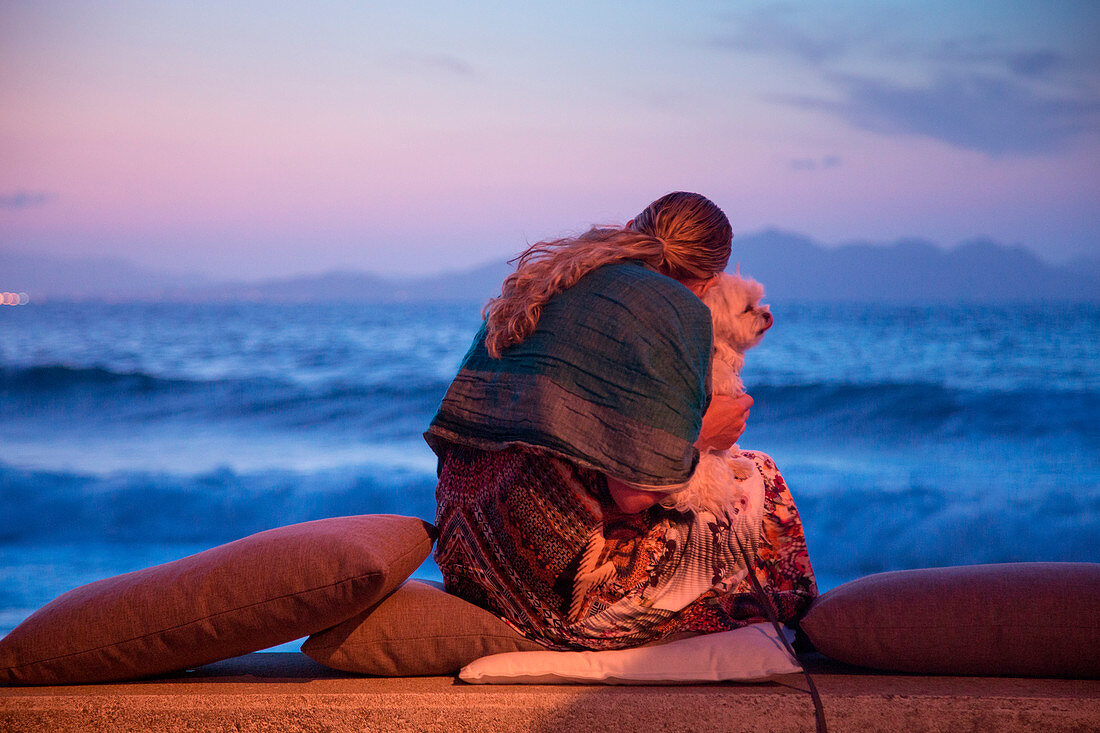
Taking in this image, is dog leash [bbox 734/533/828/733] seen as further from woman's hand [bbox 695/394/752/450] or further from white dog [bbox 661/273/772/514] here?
woman's hand [bbox 695/394/752/450]

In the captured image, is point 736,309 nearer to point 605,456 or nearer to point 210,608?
point 605,456

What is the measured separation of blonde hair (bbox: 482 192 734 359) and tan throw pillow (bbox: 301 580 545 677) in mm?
827

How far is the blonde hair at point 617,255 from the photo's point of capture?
7.61 ft

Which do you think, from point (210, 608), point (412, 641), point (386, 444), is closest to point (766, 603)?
point (412, 641)

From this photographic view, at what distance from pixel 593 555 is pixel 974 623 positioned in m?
1.14

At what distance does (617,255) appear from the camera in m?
2.35

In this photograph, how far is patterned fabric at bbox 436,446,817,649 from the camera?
2309 mm

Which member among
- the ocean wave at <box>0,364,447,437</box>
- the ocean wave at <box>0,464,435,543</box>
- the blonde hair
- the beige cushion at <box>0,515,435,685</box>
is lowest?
the ocean wave at <box>0,464,435,543</box>

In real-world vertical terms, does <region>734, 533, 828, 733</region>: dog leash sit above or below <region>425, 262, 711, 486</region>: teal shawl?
below

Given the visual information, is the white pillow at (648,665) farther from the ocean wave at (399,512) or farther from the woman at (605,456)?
the ocean wave at (399,512)

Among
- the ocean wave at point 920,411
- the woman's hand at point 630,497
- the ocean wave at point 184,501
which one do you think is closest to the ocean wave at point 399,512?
the ocean wave at point 184,501

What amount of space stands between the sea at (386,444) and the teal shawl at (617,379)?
4408 mm

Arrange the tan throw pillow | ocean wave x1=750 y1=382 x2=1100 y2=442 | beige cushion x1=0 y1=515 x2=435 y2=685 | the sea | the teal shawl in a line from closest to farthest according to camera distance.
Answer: the teal shawl < beige cushion x1=0 y1=515 x2=435 y2=685 < the tan throw pillow < the sea < ocean wave x1=750 y1=382 x2=1100 y2=442

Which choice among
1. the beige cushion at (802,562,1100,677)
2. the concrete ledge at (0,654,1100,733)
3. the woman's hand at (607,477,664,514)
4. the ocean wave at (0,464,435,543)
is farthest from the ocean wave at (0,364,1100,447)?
the woman's hand at (607,477,664,514)
